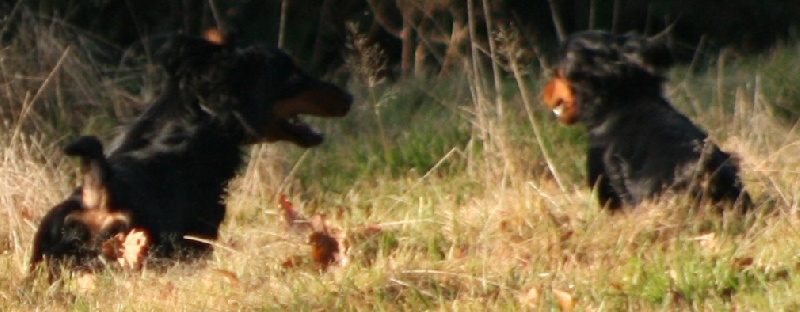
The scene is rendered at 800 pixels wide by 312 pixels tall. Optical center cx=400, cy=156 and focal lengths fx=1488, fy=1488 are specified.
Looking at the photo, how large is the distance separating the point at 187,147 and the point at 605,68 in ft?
6.33

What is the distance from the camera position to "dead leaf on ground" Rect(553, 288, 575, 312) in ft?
16.7

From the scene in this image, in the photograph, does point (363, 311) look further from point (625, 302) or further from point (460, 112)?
point (460, 112)

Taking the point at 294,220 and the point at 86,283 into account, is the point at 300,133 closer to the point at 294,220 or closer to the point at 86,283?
the point at 294,220

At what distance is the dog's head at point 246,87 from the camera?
652cm

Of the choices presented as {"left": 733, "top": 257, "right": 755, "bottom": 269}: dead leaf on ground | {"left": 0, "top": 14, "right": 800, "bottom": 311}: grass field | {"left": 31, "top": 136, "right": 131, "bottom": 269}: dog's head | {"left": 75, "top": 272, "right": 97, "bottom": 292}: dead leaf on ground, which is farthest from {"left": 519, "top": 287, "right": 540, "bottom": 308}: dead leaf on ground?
{"left": 31, "top": 136, "right": 131, "bottom": 269}: dog's head

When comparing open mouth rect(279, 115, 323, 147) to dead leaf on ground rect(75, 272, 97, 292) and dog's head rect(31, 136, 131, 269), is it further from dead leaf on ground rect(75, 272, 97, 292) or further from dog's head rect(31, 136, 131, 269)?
dead leaf on ground rect(75, 272, 97, 292)

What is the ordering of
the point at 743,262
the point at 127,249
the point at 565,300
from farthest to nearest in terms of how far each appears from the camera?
the point at 127,249
the point at 743,262
the point at 565,300

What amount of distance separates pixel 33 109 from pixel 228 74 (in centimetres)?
313

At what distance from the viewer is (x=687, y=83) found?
942 cm

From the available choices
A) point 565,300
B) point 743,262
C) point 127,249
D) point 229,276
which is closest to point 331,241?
point 229,276

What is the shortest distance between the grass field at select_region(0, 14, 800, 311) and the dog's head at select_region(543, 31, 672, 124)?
305mm

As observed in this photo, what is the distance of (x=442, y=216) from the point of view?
21.0 feet

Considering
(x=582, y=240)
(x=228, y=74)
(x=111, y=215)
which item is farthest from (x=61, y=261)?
(x=582, y=240)

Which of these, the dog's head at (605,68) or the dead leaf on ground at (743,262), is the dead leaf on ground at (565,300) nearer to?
the dead leaf on ground at (743,262)
